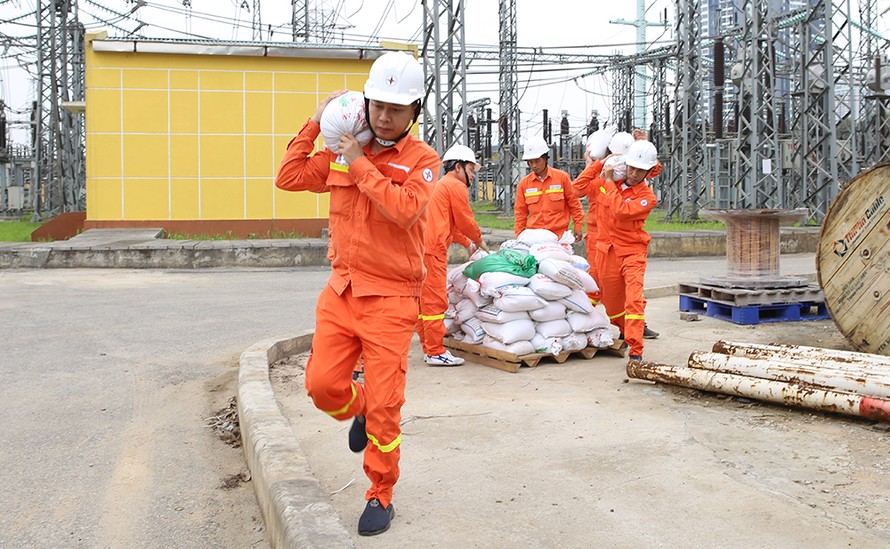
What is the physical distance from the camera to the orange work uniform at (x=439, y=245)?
7316 mm

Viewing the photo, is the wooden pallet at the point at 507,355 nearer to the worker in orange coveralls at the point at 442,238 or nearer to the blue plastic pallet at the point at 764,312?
the worker in orange coveralls at the point at 442,238

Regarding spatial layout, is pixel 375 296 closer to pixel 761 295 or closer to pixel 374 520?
pixel 374 520

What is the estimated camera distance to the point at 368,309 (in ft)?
12.2

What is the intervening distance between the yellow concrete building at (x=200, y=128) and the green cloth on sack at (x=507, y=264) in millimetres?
14113

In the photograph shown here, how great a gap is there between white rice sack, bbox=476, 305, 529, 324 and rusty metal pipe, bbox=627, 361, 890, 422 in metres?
1.08

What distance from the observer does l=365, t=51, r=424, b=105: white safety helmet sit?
360 cm

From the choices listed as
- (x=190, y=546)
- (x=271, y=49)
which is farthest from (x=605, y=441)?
(x=271, y=49)

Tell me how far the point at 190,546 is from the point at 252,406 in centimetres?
151

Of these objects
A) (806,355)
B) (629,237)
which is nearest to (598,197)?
(629,237)

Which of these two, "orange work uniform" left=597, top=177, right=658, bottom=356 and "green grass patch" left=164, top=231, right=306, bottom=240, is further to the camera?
"green grass patch" left=164, top=231, right=306, bottom=240

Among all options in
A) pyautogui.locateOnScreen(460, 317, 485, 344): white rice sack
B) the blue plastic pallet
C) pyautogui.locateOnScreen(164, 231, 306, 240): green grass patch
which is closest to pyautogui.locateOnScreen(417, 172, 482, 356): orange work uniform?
pyautogui.locateOnScreen(460, 317, 485, 344): white rice sack

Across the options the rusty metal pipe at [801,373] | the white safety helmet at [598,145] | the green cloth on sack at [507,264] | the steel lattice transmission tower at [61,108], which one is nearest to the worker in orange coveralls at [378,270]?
the rusty metal pipe at [801,373]

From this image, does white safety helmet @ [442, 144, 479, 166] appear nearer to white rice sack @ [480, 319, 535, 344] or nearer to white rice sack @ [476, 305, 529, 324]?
white rice sack @ [476, 305, 529, 324]

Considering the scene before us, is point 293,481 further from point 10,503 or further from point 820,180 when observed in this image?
point 820,180
